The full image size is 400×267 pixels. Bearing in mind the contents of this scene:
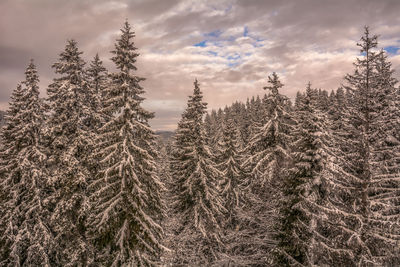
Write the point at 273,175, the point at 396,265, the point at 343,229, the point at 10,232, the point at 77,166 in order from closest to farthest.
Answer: the point at 343,229
the point at 396,265
the point at 77,166
the point at 273,175
the point at 10,232

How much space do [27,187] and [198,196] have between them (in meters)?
14.1

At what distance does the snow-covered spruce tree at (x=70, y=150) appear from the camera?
51.2 feet

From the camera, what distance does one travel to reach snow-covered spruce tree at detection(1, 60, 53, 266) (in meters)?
18.0

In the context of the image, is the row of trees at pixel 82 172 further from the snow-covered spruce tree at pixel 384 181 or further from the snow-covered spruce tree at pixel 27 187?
the snow-covered spruce tree at pixel 384 181

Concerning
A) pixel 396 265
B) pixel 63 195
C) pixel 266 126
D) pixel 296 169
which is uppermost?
pixel 266 126

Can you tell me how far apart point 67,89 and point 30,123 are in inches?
218

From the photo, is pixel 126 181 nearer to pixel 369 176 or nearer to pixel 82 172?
pixel 82 172

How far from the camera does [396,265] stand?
13.5 meters

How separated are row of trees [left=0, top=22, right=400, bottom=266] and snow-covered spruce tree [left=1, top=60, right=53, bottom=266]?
0.31 feet

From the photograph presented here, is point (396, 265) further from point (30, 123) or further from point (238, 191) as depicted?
point (30, 123)

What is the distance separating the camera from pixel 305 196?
12820 millimetres

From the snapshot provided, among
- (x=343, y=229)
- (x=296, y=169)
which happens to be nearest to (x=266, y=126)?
(x=296, y=169)

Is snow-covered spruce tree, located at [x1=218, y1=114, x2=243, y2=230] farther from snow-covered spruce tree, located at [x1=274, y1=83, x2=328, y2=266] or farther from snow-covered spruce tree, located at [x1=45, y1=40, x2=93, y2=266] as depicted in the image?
snow-covered spruce tree, located at [x1=45, y1=40, x2=93, y2=266]

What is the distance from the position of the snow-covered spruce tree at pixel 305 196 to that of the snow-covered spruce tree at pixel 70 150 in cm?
1303
